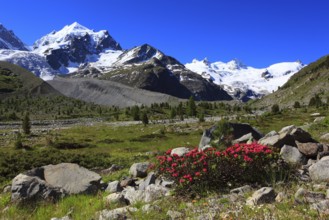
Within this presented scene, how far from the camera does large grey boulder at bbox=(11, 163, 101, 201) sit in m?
13.3

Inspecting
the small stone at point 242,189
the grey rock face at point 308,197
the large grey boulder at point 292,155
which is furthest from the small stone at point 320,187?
the large grey boulder at point 292,155

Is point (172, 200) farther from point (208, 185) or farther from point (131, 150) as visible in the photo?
point (131, 150)

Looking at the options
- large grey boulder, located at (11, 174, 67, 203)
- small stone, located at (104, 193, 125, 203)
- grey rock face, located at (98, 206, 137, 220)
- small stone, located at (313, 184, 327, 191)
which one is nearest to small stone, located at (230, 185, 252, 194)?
small stone, located at (313, 184, 327, 191)

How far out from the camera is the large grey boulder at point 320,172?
488 inches

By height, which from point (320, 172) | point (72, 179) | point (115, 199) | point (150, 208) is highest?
point (320, 172)

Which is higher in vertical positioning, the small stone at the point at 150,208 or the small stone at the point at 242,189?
the small stone at the point at 242,189

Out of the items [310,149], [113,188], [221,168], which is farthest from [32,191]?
[310,149]

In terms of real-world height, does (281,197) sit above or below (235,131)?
below

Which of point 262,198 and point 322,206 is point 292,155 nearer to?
point 262,198

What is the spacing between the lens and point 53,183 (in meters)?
15.2

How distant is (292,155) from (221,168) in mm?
4480

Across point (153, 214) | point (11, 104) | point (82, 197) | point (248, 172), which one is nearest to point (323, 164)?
point (248, 172)

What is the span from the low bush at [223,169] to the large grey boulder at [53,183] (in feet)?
12.6

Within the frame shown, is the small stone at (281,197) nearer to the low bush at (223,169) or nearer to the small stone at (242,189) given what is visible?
the small stone at (242,189)
